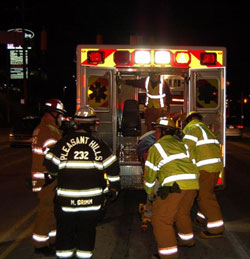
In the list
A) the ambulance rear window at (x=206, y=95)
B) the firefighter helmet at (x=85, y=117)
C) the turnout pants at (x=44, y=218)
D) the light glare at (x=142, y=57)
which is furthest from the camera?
the ambulance rear window at (x=206, y=95)

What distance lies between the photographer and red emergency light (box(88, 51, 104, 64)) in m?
7.63

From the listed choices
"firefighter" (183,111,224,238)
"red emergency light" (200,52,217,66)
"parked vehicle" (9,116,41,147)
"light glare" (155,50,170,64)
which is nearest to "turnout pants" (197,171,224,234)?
"firefighter" (183,111,224,238)

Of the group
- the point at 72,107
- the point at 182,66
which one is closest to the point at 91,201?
the point at 182,66

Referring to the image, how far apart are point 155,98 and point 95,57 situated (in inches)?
87.6

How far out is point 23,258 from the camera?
5293 millimetres

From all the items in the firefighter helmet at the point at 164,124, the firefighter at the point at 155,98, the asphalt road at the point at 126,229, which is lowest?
the asphalt road at the point at 126,229

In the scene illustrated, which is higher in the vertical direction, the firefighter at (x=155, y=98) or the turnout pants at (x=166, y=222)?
the firefighter at (x=155, y=98)

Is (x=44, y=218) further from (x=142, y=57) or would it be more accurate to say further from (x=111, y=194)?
(x=142, y=57)

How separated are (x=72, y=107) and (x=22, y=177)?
9518cm

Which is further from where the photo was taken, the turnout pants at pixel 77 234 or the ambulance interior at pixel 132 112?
the ambulance interior at pixel 132 112

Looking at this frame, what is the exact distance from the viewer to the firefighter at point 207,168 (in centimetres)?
617

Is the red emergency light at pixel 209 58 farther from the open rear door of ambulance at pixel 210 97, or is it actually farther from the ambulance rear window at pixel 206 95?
the ambulance rear window at pixel 206 95

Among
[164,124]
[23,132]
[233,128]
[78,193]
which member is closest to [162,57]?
[164,124]

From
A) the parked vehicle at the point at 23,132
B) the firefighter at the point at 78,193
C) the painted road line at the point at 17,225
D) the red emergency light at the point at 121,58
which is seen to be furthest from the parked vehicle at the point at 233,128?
the firefighter at the point at 78,193
